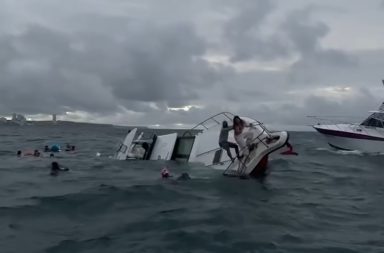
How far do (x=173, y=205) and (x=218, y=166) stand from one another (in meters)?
7.23

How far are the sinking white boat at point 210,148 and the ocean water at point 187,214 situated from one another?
2.53ft

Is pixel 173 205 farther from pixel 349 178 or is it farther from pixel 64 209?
pixel 349 178

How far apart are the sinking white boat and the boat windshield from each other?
2386 centimetres

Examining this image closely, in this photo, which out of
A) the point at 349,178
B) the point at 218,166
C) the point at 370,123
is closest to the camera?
the point at 218,166

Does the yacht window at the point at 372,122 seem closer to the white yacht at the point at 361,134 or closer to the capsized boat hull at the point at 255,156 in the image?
the white yacht at the point at 361,134

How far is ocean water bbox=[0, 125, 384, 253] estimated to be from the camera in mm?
9086

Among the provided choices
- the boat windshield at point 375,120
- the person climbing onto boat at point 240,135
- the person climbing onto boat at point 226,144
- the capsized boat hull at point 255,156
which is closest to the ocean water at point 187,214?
the capsized boat hull at point 255,156

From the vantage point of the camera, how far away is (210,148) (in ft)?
70.6

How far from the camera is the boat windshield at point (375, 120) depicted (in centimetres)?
4250

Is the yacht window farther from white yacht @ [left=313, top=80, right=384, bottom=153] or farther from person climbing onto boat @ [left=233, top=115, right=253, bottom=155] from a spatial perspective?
person climbing onto boat @ [left=233, top=115, right=253, bottom=155]

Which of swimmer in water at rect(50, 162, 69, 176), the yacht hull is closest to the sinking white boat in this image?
swimmer in water at rect(50, 162, 69, 176)

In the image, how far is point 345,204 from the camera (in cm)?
1423

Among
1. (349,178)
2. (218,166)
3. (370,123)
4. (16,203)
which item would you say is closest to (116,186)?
(16,203)

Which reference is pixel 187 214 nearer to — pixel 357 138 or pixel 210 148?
pixel 210 148
